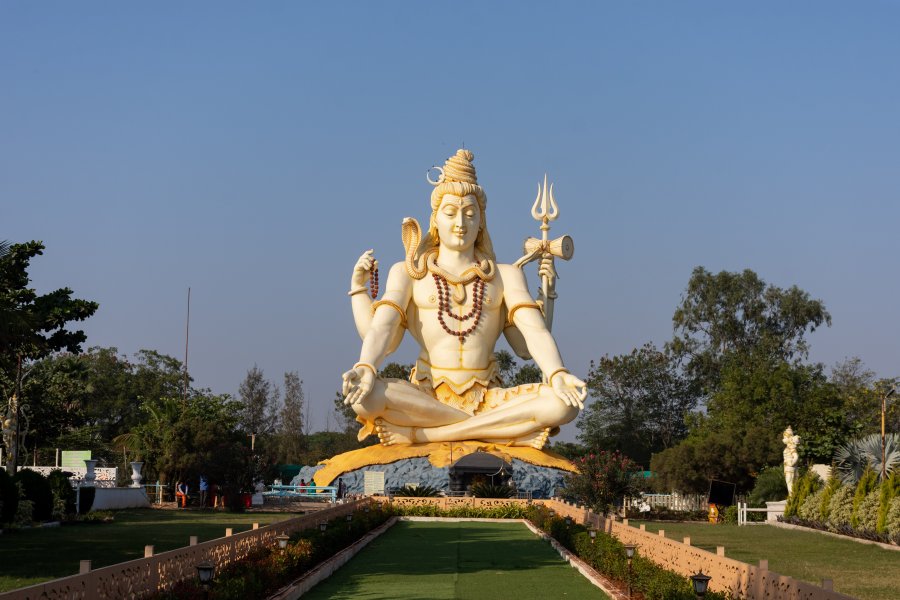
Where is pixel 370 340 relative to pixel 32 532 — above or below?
above

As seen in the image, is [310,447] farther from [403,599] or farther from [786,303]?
[403,599]

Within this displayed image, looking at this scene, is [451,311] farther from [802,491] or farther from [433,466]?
[802,491]

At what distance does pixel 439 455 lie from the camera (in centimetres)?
2758

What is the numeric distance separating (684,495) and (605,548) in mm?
20879

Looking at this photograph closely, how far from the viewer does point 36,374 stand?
32719 mm

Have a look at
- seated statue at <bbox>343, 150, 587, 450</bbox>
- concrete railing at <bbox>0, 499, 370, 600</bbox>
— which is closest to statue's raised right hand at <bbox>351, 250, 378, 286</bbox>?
seated statue at <bbox>343, 150, 587, 450</bbox>

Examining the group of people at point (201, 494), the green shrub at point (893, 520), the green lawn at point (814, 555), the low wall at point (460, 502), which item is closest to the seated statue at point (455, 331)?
the low wall at point (460, 502)

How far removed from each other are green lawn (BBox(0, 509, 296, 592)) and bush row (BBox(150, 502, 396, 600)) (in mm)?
2089

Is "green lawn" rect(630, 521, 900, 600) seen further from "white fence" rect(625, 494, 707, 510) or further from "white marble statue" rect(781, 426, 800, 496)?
"white fence" rect(625, 494, 707, 510)

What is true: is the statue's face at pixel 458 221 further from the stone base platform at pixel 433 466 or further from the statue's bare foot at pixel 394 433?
the stone base platform at pixel 433 466

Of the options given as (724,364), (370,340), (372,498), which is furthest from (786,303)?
(372,498)

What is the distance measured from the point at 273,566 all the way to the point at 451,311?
1784 centimetres

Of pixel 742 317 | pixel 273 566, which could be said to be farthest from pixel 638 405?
pixel 273 566

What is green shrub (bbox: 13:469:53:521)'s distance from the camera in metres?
19.8
